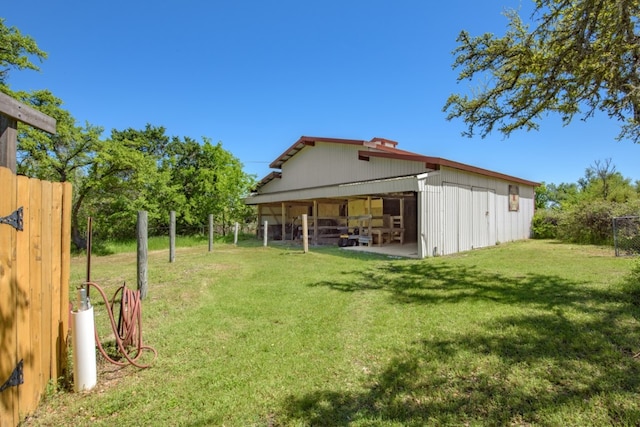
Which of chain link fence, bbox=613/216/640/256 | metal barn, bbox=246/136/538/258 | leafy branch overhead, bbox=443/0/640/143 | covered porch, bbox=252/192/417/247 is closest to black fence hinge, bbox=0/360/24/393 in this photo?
leafy branch overhead, bbox=443/0/640/143

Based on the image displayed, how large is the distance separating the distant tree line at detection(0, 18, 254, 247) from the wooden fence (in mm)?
11565

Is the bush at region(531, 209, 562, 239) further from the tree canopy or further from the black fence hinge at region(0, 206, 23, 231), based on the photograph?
the tree canopy

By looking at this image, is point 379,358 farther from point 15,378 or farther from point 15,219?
point 15,219

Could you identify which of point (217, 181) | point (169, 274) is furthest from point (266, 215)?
point (169, 274)

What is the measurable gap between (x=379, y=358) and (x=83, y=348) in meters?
2.78

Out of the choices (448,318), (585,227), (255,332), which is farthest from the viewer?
(585,227)

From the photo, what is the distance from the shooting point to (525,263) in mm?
8898

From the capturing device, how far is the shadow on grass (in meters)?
2.40

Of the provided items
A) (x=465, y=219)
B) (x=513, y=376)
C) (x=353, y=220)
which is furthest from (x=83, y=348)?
(x=353, y=220)

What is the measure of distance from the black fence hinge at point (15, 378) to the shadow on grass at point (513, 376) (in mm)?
1894

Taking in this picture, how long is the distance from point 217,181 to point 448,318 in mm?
19349

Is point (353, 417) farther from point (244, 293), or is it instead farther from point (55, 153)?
point (55, 153)

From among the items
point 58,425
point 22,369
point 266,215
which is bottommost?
point 58,425

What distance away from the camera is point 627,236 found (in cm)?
1144
